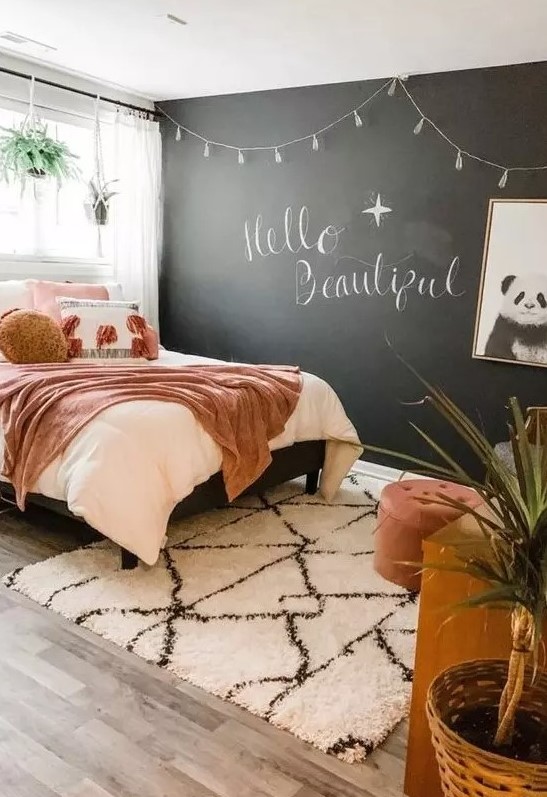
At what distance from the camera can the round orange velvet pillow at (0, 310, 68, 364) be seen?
11.7ft

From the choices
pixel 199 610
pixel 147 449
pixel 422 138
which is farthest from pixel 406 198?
pixel 199 610

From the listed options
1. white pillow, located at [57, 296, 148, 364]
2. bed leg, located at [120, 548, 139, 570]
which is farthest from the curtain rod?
bed leg, located at [120, 548, 139, 570]

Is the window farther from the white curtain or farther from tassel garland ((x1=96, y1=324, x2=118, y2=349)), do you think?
tassel garland ((x1=96, y1=324, x2=118, y2=349))

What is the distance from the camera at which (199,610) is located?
2.56 m

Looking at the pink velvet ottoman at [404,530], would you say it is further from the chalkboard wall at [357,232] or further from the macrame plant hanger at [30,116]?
the macrame plant hanger at [30,116]

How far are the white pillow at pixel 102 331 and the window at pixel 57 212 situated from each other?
79 centimetres

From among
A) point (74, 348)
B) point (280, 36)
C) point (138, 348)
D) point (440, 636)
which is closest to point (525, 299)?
point (280, 36)

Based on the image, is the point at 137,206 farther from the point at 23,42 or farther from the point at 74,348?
the point at 74,348

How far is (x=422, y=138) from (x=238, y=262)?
4.92 feet

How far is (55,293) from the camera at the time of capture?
4133 millimetres

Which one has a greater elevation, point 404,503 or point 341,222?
point 341,222

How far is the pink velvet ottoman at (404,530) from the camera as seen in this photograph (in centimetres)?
278

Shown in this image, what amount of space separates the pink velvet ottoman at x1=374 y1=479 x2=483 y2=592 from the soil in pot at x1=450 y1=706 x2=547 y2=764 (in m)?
1.29

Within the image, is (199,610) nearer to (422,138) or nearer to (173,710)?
(173,710)
